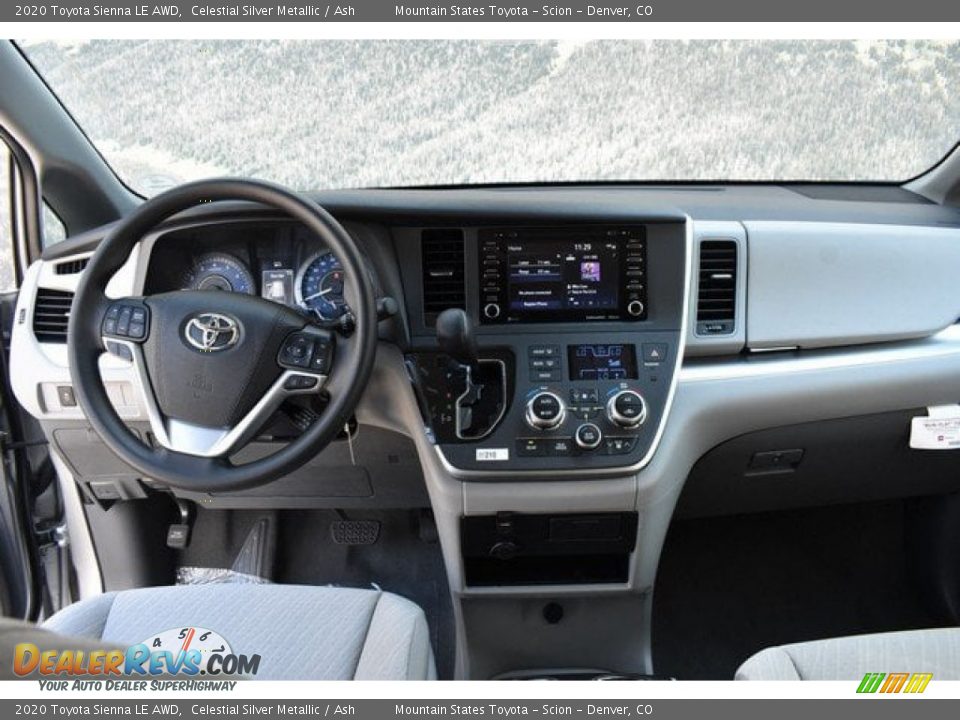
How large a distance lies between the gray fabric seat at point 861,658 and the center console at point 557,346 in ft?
1.66


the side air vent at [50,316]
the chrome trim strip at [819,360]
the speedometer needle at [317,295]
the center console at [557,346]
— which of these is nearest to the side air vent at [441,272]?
the center console at [557,346]

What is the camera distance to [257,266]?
2.04 meters

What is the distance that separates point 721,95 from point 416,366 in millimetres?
1109

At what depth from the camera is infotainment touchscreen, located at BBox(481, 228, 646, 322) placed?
1987 mm

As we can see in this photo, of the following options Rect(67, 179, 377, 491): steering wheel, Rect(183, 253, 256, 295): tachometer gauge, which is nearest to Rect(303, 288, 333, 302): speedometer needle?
Rect(183, 253, 256, 295): tachometer gauge

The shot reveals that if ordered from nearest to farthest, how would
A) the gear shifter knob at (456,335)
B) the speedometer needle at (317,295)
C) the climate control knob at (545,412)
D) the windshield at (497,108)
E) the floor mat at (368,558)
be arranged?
the gear shifter knob at (456,335) < the climate control knob at (545,412) < the speedometer needle at (317,295) < the windshield at (497,108) < the floor mat at (368,558)

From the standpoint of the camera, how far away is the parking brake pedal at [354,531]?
9.04 feet

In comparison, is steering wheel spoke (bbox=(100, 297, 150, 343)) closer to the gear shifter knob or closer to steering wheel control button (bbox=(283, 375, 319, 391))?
steering wheel control button (bbox=(283, 375, 319, 391))

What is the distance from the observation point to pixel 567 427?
1.92 meters

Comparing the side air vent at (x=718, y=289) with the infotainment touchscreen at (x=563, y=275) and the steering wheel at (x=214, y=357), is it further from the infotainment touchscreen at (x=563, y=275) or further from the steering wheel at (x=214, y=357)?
the steering wheel at (x=214, y=357)

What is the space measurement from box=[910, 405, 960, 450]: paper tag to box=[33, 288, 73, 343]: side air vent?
2.24 m

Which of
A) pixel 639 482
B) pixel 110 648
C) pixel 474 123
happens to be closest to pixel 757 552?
pixel 639 482

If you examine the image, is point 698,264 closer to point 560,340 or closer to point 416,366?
point 560,340

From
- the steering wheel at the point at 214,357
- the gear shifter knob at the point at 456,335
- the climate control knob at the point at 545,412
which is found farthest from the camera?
the climate control knob at the point at 545,412
